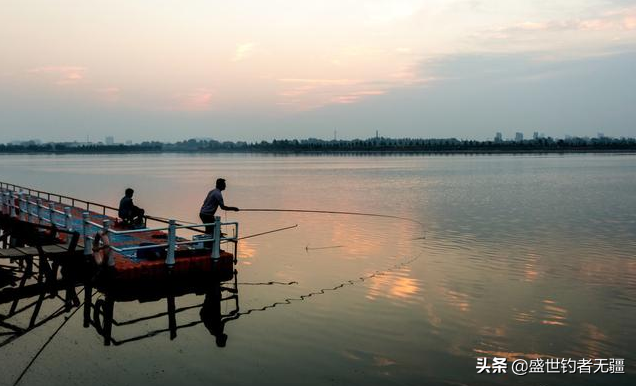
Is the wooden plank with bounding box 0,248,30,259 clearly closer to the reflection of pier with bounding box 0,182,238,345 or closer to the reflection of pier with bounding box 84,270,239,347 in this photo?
the reflection of pier with bounding box 0,182,238,345

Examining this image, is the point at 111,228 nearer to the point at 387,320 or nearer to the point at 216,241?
the point at 216,241

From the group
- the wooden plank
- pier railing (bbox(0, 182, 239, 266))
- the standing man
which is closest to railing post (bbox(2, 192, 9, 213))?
pier railing (bbox(0, 182, 239, 266))

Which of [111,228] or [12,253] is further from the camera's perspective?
[111,228]

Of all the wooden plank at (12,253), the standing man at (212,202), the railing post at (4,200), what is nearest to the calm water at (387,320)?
the wooden plank at (12,253)

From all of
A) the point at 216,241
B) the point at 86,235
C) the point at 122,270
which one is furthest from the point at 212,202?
the point at 122,270

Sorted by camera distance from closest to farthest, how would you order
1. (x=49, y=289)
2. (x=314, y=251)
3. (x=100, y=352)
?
(x=100, y=352), (x=49, y=289), (x=314, y=251)

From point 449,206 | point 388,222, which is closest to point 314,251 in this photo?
point 388,222

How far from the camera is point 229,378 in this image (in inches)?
518

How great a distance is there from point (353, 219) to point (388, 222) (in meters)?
3.34

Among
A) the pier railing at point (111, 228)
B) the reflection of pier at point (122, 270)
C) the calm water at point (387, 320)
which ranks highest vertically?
the pier railing at point (111, 228)

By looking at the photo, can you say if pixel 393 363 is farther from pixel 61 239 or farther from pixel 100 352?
pixel 61 239

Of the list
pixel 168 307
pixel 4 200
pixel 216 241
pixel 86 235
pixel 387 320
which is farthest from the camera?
pixel 4 200

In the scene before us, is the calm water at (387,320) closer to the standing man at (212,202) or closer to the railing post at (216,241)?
the railing post at (216,241)

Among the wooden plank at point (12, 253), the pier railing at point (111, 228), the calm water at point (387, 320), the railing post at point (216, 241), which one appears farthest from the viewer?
the railing post at point (216, 241)
